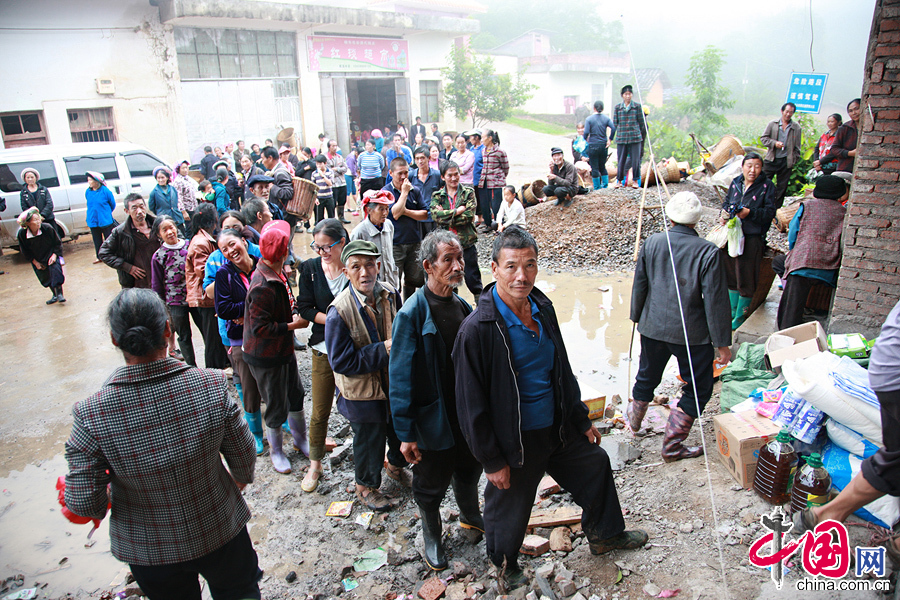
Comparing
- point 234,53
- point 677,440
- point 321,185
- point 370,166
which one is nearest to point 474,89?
point 234,53

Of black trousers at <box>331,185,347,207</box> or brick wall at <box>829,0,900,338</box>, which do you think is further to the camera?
black trousers at <box>331,185,347,207</box>

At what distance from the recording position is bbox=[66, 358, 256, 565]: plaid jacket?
213 cm

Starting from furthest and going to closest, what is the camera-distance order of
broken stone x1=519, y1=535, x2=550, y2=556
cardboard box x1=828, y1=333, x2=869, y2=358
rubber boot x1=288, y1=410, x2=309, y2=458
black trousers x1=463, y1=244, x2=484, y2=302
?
1. black trousers x1=463, y1=244, x2=484, y2=302
2. rubber boot x1=288, y1=410, x2=309, y2=458
3. cardboard box x1=828, y1=333, x2=869, y2=358
4. broken stone x1=519, y1=535, x2=550, y2=556

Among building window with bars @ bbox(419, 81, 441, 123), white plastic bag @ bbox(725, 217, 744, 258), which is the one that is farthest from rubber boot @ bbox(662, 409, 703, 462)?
building window with bars @ bbox(419, 81, 441, 123)

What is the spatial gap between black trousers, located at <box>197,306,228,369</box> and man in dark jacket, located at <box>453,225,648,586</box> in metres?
3.24

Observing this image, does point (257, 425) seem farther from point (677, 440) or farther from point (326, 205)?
point (326, 205)

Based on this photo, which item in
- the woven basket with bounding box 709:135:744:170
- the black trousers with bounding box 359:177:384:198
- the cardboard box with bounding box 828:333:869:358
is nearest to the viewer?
the cardboard box with bounding box 828:333:869:358

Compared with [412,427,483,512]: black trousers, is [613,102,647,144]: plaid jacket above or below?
above

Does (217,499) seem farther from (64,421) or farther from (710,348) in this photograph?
(64,421)

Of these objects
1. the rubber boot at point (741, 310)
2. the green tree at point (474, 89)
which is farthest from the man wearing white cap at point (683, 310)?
the green tree at point (474, 89)

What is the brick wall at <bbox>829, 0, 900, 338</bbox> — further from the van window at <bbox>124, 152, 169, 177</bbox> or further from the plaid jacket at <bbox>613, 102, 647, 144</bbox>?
the van window at <bbox>124, 152, 169, 177</bbox>

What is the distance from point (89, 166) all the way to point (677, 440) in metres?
12.7

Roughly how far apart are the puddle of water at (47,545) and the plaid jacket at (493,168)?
26.2 feet

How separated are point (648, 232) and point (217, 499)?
8.84 meters
